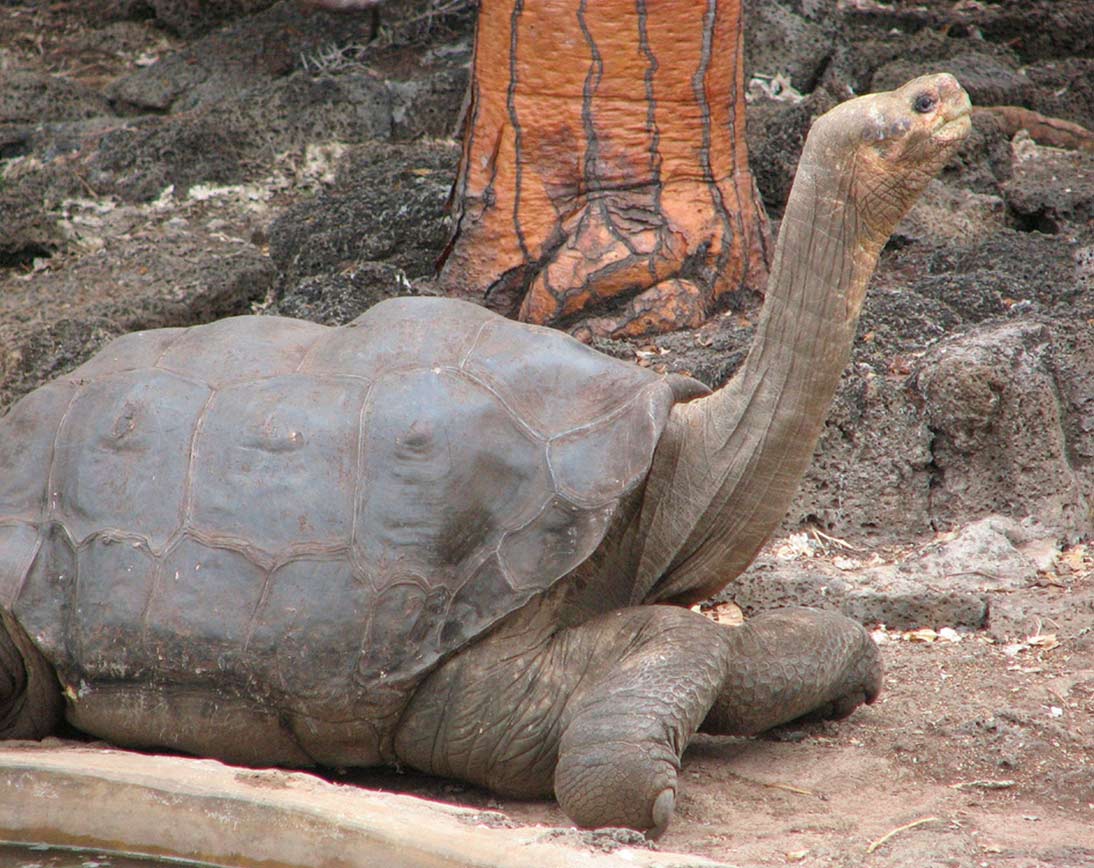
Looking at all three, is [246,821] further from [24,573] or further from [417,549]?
[24,573]

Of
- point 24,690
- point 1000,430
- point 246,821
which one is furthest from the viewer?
point 1000,430

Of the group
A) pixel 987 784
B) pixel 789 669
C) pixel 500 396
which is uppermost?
pixel 500 396

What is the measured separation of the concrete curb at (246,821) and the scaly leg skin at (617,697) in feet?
1.14

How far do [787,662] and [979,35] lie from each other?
18.0 ft

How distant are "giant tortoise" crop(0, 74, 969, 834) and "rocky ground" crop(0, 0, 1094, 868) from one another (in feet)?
0.89

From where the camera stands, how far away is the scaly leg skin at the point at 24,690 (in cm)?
332

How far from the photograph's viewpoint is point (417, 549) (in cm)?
311

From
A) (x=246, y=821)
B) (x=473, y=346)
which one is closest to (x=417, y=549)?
(x=473, y=346)

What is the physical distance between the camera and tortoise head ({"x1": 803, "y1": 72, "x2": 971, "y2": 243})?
270 centimetres

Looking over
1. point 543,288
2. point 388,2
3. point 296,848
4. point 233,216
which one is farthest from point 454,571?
point 388,2

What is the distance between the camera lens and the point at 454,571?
10.2 ft

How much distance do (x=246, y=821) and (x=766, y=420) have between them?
137 cm

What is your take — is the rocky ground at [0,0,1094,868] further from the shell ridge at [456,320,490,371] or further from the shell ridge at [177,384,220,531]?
the shell ridge at [456,320,490,371]

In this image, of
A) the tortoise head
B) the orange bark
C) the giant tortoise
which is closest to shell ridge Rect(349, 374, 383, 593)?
the giant tortoise
